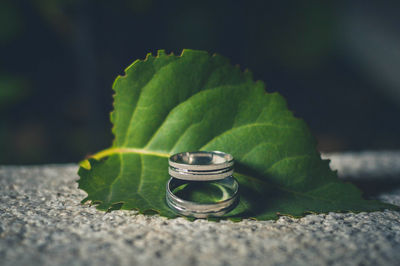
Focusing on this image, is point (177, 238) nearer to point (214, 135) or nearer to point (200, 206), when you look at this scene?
point (200, 206)

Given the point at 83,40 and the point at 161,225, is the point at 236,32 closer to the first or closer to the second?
the point at 83,40

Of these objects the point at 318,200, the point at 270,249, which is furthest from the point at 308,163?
the point at 270,249

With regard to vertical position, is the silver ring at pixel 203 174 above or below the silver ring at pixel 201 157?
below

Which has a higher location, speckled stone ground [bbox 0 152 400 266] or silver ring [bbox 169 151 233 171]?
silver ring [bbox 169 151 233 171]

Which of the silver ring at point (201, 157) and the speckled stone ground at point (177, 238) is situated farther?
the silver ring at point (201, 157)

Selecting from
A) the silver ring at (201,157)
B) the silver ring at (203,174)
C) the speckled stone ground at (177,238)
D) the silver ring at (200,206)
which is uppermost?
the silver ring at (201,157)
